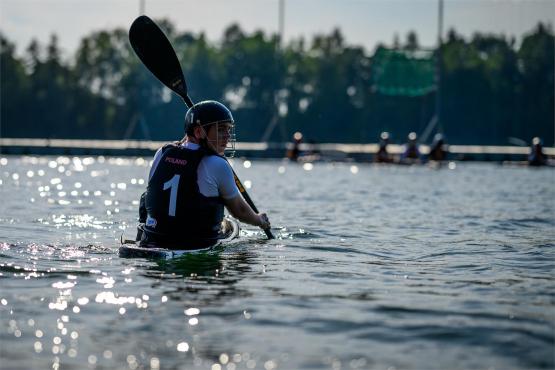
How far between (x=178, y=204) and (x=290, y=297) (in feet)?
7.23

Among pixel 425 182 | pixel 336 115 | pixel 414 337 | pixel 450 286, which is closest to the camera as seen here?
pixel 414 337

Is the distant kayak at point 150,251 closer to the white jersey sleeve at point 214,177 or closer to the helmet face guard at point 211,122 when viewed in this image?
the white jersey sleeve at point 214,177

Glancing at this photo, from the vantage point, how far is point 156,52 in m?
12.9

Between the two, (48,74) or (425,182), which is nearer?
(425,182)

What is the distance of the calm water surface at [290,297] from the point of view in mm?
6055

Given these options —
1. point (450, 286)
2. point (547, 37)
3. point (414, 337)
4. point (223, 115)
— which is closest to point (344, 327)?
point (414, 337)

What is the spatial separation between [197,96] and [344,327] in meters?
86.7

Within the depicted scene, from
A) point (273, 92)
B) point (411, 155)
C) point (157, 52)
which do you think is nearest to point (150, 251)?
point (157, 52)

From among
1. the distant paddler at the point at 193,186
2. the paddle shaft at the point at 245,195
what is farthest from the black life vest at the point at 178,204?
the paddle shaft at the point at 245,195

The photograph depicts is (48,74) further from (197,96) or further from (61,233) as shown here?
(61,233)

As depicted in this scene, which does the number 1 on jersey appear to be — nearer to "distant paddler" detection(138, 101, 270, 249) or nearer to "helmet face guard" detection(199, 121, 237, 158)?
"distant paddler" detection(138, 101, 270, 249)

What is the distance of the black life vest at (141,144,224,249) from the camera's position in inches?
380

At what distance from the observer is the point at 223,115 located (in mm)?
9938

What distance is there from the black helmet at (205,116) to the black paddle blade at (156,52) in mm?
2672
